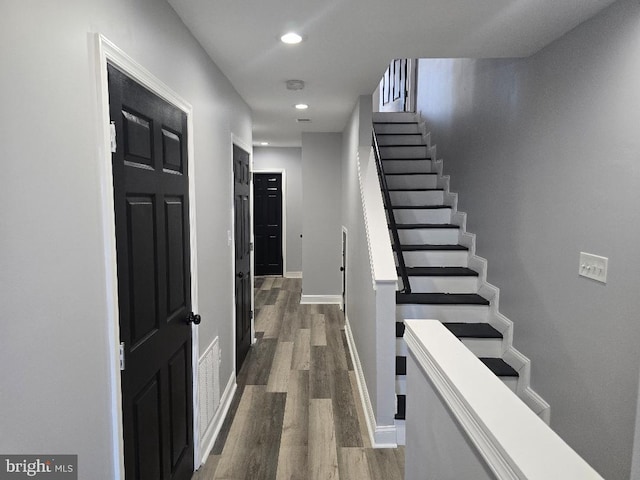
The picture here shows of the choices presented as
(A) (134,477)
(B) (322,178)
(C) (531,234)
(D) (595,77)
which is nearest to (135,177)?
(A) (134,477)

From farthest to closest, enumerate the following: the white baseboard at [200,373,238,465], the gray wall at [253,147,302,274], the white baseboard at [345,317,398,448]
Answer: the gray wall at [253,147,302,274] < the white baseboard at [345,317,398,448] < the white baseboard at [200,373,238,465]

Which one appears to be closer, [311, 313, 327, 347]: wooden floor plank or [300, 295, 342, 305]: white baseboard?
[311, 313, 327, 347]: wooden floor plank

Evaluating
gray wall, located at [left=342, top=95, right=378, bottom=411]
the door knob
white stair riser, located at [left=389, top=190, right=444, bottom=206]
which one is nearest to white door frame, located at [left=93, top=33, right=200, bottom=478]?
the door knob

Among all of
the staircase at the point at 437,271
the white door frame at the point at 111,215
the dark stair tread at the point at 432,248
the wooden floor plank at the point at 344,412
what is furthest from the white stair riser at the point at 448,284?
the white door frame at the point at 111,215

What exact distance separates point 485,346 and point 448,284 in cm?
64

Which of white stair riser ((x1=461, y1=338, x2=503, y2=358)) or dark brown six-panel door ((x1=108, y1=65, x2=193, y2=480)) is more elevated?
dark brown six-panel door ((x1=108, y1=65, x2=193, y2=480))

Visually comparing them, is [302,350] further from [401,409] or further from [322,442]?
[401,409]

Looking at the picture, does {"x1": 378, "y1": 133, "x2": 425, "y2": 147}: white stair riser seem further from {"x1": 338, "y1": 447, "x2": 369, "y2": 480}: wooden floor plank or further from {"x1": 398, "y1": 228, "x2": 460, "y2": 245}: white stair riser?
{"x1": 338, "y1": 447, "x2": 369, "y2": 480}: wooden floor plank

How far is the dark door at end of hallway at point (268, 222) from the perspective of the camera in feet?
27.1

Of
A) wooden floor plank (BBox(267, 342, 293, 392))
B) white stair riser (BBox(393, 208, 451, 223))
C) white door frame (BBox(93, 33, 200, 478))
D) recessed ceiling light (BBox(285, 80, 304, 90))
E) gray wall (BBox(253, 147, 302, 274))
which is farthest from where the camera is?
gray wall (BBox(253, 147, 302, 274))

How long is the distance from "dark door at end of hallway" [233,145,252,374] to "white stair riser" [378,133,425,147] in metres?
1.87

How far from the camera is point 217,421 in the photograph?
290 cm

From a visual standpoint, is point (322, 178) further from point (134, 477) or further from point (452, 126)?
point (134, 477)

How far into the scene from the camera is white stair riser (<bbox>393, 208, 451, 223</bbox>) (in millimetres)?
4266
